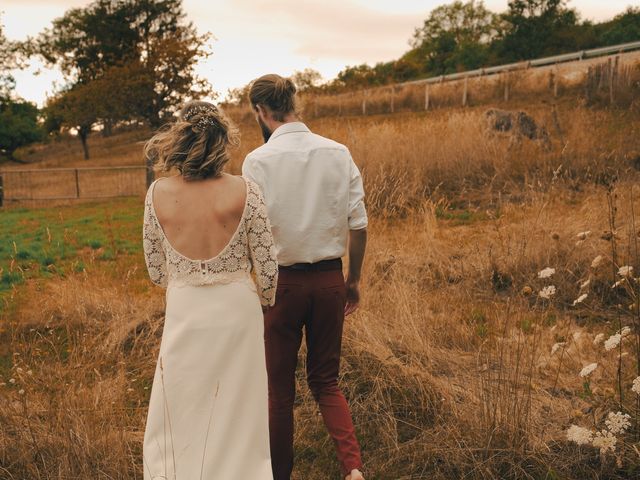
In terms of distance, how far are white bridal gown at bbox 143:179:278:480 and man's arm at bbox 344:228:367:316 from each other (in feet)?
2.06

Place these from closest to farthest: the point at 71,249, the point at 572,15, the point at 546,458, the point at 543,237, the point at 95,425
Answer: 1. the point at 546,458
2. the point at 95,425
3. the point at 543,237
4. the point at 71,249
5. the point at 572,15

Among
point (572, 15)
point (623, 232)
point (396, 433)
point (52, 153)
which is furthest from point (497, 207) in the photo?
point (52, 153)

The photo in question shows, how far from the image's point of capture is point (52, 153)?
49.4 meters

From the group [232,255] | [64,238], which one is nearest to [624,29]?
[64,238]

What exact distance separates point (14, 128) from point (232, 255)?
46927 millimetres

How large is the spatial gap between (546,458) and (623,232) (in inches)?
163

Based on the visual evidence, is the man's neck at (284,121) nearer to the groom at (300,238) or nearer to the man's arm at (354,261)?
the groom at (300,238)

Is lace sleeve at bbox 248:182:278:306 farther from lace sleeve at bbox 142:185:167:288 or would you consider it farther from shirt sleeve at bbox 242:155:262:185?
lace sleeve at bbox 142:185:167:288

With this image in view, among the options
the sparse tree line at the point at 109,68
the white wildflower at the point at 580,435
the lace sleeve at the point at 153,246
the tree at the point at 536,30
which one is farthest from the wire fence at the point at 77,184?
the tree at the point at 536,30

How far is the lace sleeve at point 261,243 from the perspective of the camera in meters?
2.70

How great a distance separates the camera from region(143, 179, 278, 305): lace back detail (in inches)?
105

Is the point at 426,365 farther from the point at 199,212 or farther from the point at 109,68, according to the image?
the point at 109,68

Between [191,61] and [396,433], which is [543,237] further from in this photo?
[191,61]

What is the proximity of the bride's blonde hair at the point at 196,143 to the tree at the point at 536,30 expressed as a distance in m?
44.0
